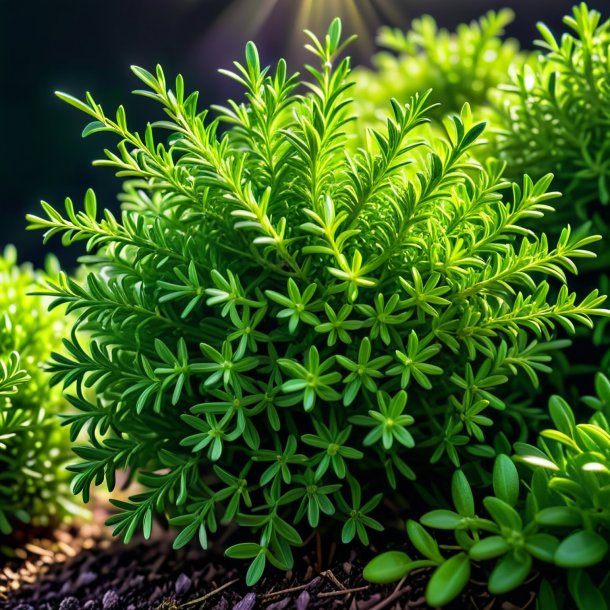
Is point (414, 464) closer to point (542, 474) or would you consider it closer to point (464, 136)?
point (542, 474)

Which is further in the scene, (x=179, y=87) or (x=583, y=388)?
(x=583, y=388)

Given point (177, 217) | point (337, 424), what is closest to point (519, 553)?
point (337, 424)

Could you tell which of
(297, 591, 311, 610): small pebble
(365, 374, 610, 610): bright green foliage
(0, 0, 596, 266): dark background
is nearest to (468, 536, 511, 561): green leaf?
(365, 374, 610, 610): bright green foliage

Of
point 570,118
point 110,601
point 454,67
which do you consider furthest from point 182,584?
point 454,67

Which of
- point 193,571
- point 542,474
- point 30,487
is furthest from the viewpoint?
point 30,487

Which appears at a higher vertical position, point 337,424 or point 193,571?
point 337,424

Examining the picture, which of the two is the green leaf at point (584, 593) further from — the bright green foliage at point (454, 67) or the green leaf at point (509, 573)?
the bright green foliage at point (454, 67)
